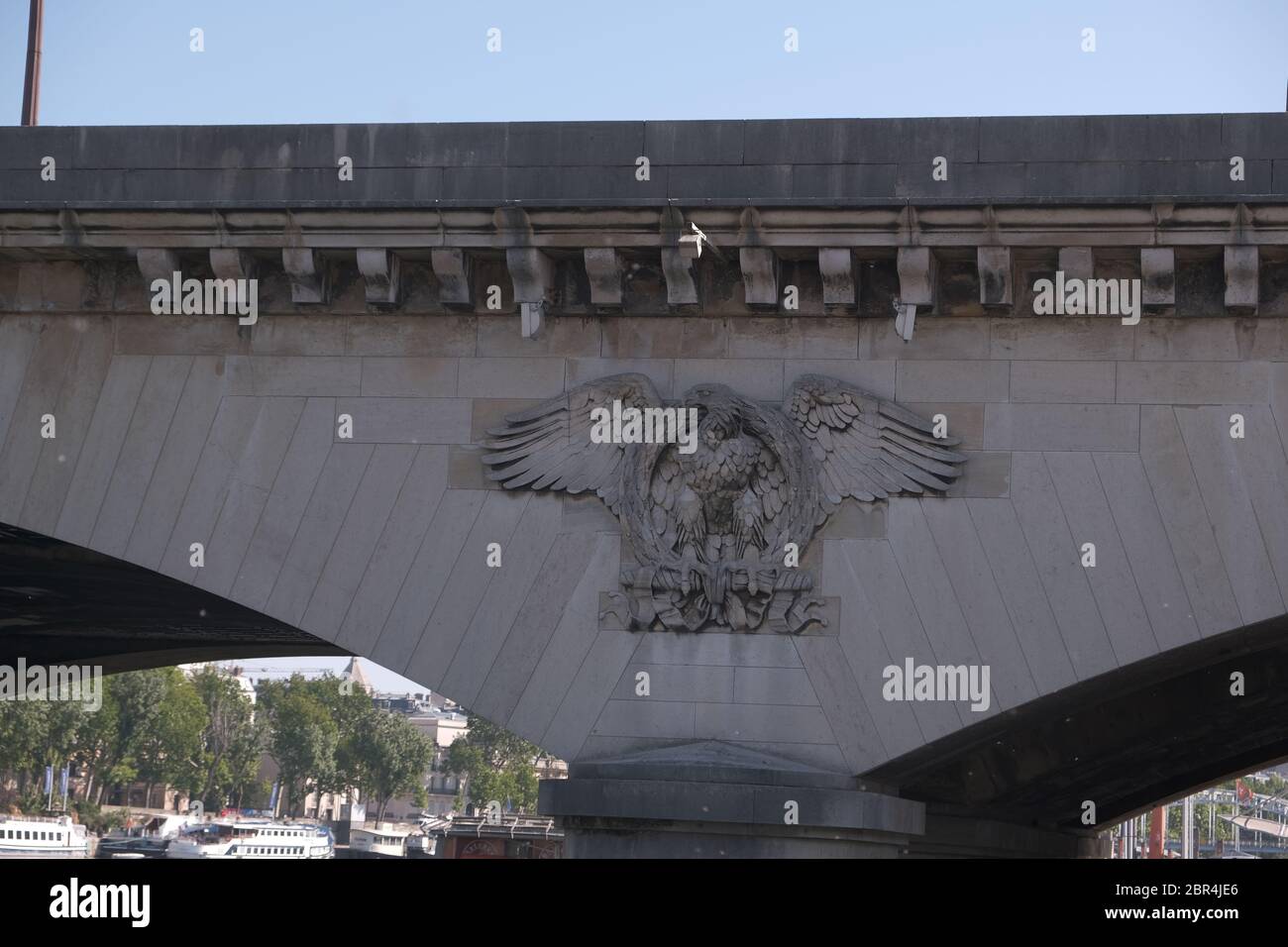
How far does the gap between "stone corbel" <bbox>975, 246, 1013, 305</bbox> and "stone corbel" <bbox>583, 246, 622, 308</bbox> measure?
3.08 metres

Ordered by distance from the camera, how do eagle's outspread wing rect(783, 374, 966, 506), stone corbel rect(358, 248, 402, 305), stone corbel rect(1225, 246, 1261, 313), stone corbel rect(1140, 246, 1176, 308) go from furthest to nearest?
stone corbel rect(358, 248, 402, 305)
eagle's outspread wing rect(783, 374, 966, 506)
stone corbel rect(1140, 246, 1176, 308)
stone corbel rect(1225, 246, 1261, 313)

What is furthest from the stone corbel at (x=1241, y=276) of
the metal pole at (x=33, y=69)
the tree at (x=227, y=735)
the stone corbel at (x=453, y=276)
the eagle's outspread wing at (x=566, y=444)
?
the tree at (x=227, y=735)

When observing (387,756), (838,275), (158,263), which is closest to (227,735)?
(387,756)

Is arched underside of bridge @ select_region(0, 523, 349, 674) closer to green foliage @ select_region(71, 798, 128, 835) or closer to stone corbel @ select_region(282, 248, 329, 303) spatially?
stone corbel @ select_region(282, 248, 329, 303)

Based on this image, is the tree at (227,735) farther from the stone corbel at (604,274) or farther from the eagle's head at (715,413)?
the eagle's head at (715,413)

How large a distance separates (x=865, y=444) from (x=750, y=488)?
1.05 metres

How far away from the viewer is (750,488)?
14.7 m

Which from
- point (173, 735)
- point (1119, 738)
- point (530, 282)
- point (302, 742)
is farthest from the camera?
point (302, 742)

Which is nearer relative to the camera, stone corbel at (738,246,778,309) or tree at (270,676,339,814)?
stone corbel at (738,246,778,309)

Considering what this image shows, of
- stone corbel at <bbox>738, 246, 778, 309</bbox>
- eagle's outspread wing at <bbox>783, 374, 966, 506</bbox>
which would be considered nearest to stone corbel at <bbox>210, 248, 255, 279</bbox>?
stone corbel at <bbox>738, 246, 778, 309</bbox>

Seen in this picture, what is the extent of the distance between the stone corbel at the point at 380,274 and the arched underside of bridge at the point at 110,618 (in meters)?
3.75

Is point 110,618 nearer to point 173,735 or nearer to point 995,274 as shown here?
point 995,274

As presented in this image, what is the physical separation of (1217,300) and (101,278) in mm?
10051

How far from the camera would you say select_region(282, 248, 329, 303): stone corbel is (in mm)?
15250
